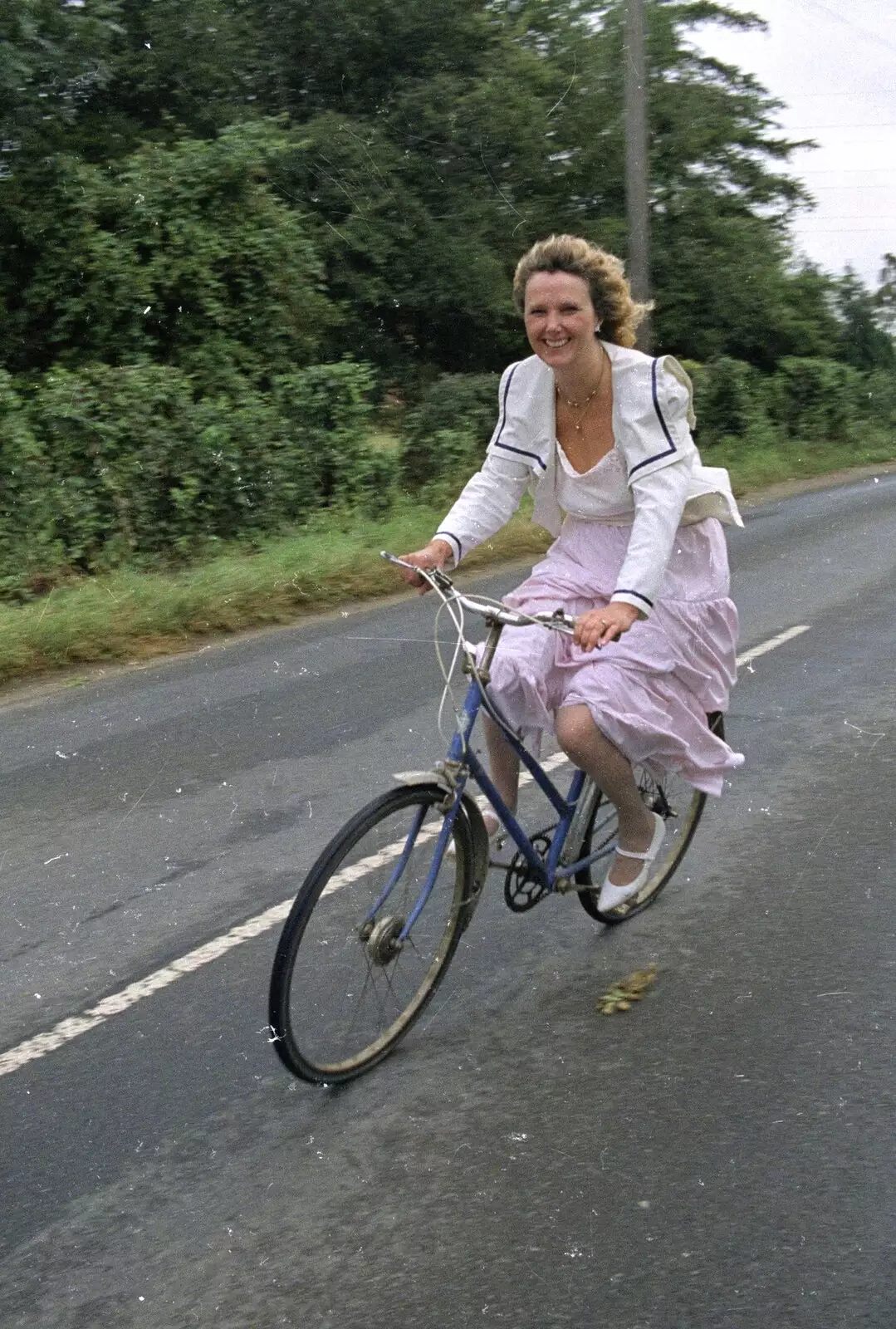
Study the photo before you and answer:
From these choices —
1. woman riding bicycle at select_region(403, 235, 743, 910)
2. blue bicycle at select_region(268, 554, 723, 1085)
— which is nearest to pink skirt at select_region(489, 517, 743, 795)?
woman riding bicycle at select_region(403, 235, 743, 910)

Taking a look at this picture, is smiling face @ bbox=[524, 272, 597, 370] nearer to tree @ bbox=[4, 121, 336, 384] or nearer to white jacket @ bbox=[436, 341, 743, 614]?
white jacket @ bbox=[436, 341, 743, 614]

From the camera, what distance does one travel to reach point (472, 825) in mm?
4152

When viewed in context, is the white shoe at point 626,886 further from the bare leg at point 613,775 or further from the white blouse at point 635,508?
the white blouse at point 635,508

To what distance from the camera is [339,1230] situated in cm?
333

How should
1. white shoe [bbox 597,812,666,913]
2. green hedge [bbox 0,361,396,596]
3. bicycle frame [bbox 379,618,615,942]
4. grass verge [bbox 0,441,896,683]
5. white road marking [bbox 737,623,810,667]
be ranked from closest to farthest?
bicycle frame [bbox 379,618,615,942]
white shoe [bbox 597,812,666,913]
white road marking [bbox 737,623,810,667]
grass verge [bbox 0,441,896,683]
green hedge [bbox 0,361,396,596]

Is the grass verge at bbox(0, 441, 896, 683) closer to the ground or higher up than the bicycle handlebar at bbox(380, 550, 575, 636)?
closer to the ground

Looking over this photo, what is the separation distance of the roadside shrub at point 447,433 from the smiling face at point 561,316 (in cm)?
1262

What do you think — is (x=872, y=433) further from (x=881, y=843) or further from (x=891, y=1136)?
(x=891, y=1136)

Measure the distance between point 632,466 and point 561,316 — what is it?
1.41 ft

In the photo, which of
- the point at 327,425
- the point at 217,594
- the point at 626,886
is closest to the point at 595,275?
the point at 626,886

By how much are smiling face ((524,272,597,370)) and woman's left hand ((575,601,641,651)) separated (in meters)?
0.73

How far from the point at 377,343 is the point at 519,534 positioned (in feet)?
28.6

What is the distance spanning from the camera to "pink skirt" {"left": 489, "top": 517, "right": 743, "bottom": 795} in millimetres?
4254

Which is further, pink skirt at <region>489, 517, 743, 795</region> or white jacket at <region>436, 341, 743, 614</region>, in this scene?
pink skirt at <region>489, 517, 743, 795</region>
